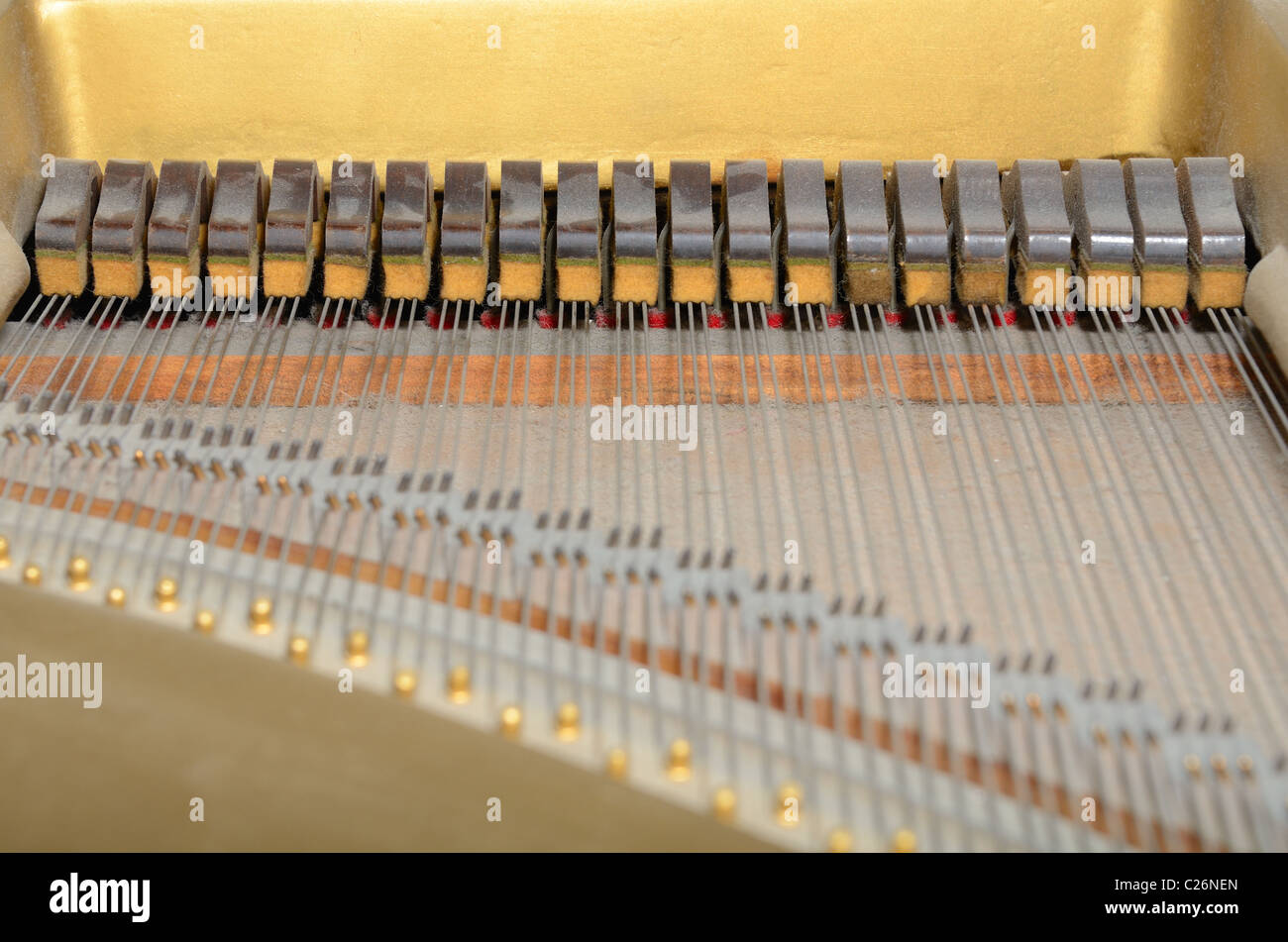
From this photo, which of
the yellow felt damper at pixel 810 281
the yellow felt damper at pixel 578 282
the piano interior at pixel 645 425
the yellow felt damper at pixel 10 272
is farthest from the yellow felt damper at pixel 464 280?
the yellow felt damper at pixel 10 272

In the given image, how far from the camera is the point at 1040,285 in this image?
2197 mm

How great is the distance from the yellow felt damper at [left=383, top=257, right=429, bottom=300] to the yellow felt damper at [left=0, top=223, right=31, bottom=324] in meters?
0.55

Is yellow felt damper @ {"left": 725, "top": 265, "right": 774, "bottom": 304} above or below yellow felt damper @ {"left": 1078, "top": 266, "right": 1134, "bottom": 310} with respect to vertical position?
above

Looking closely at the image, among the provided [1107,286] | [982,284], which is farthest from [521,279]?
[1107,286]

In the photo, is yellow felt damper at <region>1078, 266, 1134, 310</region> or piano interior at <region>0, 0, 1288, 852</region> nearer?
piano interior at <region>0, 0, 1288, 852</region>

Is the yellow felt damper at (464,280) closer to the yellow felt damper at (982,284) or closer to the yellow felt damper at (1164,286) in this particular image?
the yellow felt damper at (982,284)

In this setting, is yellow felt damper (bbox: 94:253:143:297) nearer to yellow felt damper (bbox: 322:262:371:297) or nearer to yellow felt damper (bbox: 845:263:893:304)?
yellow felt damper (bbox: 322:262:371:297)

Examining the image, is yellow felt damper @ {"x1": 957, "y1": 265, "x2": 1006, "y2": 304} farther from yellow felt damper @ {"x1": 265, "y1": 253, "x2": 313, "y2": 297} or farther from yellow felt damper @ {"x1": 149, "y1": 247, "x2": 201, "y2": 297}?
yellow felt damper @ {"x1": 149, "y1": 247, "x2": 201, "y2": 297}

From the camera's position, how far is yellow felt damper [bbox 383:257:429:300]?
222 cm

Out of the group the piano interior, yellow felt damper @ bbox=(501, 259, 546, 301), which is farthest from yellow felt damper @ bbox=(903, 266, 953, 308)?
yellow felt damper @ bbox=(501, 259, 546, 301)

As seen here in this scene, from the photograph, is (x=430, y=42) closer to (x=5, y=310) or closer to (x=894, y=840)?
(x=5, y=310)

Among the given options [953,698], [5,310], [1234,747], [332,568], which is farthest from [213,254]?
[1234,747]

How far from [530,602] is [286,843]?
1.28ft

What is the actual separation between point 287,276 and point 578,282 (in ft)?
1.49
